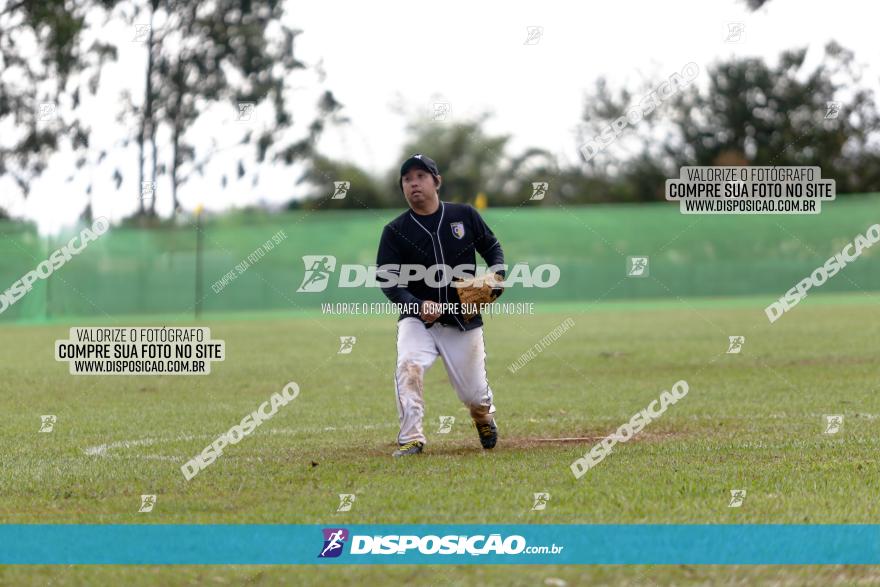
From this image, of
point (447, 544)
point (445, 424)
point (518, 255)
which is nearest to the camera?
point (447, 544)

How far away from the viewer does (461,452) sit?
922 centimetres

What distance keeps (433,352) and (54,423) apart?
4.51 metres

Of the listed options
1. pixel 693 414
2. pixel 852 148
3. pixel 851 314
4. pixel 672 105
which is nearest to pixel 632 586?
pixel 693 414

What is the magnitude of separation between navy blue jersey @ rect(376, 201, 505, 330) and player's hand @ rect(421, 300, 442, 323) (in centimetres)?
12

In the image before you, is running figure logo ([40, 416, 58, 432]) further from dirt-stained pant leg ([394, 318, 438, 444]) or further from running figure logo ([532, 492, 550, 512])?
running figure logo ([532, 492, 550, 512])

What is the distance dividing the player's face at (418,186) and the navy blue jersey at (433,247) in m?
0.18

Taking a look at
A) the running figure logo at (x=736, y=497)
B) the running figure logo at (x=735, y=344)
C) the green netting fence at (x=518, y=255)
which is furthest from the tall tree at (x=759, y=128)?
the running figure logo at (x=736, y=497)

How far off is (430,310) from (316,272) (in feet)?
101

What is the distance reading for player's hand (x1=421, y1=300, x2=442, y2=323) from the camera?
355 inches

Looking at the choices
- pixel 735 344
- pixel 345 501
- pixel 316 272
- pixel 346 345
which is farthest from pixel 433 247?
pixel 316 272

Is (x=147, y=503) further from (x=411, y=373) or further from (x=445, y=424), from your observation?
(x=445, y=424)

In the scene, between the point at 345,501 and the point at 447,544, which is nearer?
the point at 447,544

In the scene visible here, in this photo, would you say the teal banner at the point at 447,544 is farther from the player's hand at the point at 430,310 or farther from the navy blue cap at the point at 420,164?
the navy blue cap at the point at 420,164

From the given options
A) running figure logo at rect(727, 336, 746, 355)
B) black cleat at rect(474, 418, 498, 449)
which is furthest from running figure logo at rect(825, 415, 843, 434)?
running figure logo at rect(727, 336, 746, 355)
